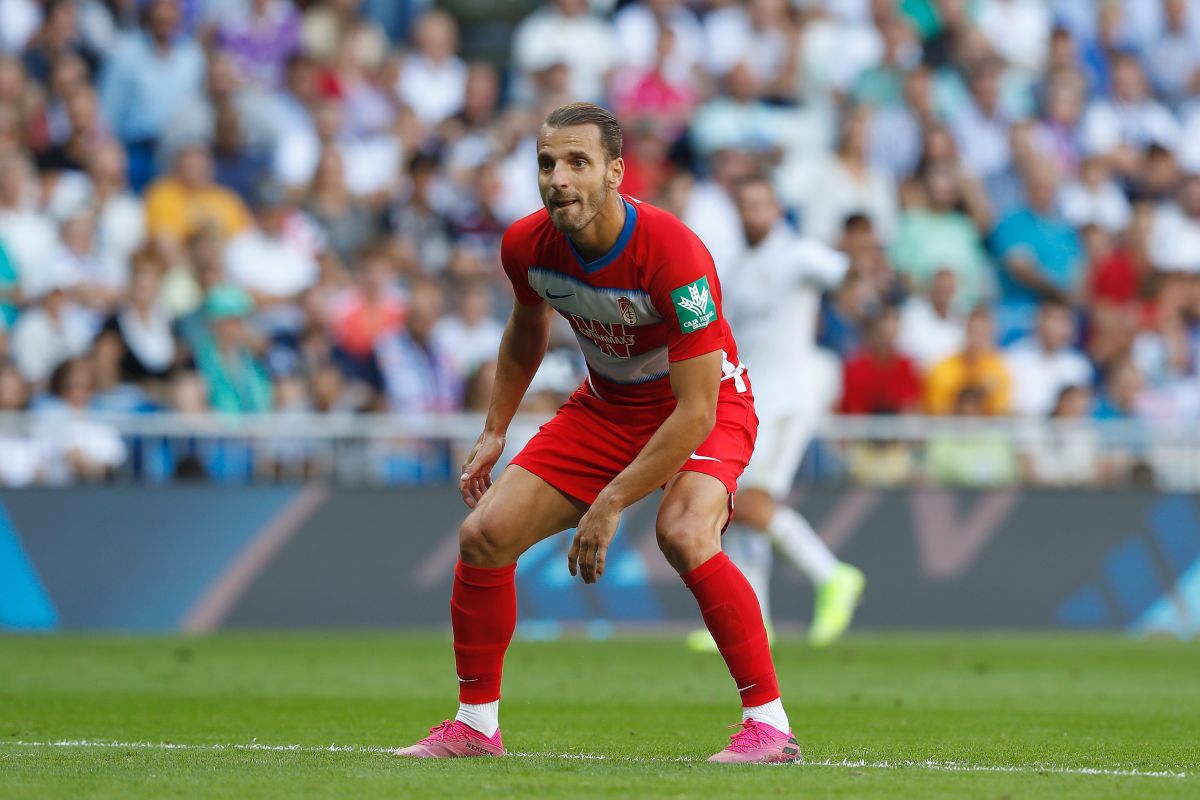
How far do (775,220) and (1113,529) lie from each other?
440 centimetres

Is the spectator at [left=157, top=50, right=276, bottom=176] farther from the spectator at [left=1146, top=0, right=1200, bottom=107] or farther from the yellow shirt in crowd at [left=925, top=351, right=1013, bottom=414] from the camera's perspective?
the spectator at [left=1146, top=0, right=1200, bottom=107]

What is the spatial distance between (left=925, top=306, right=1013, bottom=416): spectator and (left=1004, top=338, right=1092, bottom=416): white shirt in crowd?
30 cm

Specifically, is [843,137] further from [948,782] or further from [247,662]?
[948,782]

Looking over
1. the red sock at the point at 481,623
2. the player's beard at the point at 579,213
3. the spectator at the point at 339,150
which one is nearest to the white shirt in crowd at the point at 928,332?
the spectator at the point at 339,150

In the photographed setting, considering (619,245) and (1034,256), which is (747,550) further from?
(1034,256)

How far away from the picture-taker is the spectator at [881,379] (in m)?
15.3

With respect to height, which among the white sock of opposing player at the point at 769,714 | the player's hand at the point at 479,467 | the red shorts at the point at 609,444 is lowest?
the white sock of opposing player at the point at 769,714

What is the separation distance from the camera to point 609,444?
6781 mm

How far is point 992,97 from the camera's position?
19.2 meters

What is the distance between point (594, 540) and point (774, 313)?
236 inches

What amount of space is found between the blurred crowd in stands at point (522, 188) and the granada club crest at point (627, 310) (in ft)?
26.3

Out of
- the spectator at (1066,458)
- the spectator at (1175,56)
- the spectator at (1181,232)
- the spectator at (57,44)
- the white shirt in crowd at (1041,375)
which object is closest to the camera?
the spectator at (1066,458)

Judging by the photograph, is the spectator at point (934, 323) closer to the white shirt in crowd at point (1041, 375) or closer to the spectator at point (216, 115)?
the white shirt in crowd at point (1041, 375)

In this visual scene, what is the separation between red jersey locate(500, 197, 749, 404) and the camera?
6355 millimetres
